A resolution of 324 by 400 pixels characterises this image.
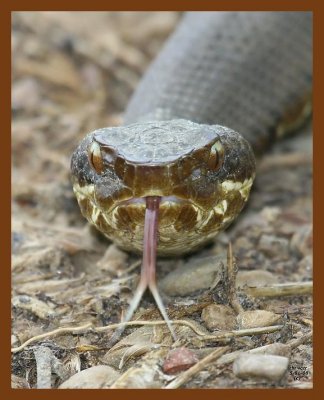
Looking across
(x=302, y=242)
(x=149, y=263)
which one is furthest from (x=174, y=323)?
(x=302, y=242)

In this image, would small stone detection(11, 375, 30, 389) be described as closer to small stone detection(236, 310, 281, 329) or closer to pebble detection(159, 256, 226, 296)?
pebble detection(159, 256, 226, 296)

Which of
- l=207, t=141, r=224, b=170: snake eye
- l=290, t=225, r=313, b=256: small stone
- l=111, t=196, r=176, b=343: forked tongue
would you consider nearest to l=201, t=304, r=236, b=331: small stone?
l=111, t=196, r=176, b=343: forked tongue

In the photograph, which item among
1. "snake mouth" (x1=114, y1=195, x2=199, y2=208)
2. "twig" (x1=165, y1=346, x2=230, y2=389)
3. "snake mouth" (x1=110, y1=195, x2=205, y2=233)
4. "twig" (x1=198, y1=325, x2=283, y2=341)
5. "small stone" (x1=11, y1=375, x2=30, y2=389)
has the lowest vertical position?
"small stone" (x1=11, y1=375, x2=30, y2=389)

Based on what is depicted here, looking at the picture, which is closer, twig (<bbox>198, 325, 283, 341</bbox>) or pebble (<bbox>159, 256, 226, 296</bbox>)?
twig (<bbox>198, 325, 283, 341</bbox>)

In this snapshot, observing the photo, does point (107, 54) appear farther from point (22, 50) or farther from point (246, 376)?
point (246, 376)

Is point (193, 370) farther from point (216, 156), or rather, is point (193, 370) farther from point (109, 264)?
point (109, 264)

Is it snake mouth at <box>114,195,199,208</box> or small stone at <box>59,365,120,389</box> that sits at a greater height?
snake mouth at <box>114,195,199,208</box>

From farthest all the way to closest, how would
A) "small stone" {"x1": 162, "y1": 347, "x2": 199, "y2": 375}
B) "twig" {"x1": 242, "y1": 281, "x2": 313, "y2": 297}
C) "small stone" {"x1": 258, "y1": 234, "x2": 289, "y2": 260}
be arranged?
"small stone" {"x1": 258, "y1": 234, "x2": 289, "y2": 260}, "twig" {"x1": 242, "y1": 281, "x2": 313, "y2": 297}, "small stone" {"x1": 162, "y1": 347, "x2": 199, "y2": 375}

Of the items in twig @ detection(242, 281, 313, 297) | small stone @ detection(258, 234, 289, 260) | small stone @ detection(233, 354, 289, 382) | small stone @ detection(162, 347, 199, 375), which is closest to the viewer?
small stone @ detection(233, 354, 289, 382)
